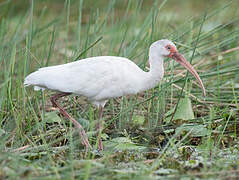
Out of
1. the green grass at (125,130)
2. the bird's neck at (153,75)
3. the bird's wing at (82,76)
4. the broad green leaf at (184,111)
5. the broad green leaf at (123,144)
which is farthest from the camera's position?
the broad green leaf at (184,111)

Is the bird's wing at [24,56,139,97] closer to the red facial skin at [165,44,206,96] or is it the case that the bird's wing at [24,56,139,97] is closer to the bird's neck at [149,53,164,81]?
the bird's neck at [149,53,164,81]

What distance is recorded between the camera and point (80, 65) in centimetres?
439

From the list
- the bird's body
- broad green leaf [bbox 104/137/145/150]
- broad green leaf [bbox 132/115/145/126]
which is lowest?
broad green leaf [bbox 104/137/145/150]

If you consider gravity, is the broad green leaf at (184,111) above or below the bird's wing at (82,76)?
below

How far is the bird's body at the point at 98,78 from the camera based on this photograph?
4.33 meters

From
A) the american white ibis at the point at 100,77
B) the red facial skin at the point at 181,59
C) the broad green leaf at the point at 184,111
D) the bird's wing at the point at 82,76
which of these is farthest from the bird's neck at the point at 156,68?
the broad green leaf at the point at 184,111

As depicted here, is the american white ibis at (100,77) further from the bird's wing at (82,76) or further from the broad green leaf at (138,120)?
the broad green leaf at (138,120)

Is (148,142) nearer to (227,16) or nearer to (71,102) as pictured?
(71,102)

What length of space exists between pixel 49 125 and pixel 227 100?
1876mm

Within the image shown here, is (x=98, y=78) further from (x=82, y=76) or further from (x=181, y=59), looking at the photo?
(x=181, y=59)

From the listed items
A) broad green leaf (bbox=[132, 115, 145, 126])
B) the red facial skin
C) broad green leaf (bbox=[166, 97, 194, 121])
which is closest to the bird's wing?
the red facial skin

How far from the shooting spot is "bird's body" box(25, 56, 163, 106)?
4.33 meters

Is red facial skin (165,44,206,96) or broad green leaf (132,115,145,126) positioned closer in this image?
red facial skin (165,44,206,96)

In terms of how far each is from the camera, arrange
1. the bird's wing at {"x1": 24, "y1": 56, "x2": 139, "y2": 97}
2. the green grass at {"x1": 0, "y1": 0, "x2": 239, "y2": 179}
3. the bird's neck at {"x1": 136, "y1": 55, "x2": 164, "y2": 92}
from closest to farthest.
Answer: the green grass at {"x1": 0, "y1": 0, "x2": 239, "y2": 179} < the bird's wing at {"x1": 24, "y1": 56, "x2": 139, "y2": 97} < the bird's neck at {"x1": 136, "y1": 55, "x2": 164, "y2": 92}
